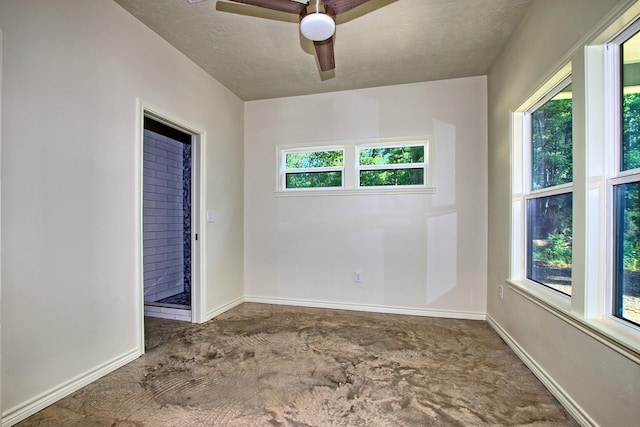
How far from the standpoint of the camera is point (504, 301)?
2846 millimetres

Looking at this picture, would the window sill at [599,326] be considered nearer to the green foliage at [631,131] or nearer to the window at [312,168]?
the green foliage at [631,131]

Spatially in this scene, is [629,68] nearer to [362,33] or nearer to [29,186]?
[362,33]

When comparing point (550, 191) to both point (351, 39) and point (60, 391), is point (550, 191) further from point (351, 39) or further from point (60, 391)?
point (60, 391)

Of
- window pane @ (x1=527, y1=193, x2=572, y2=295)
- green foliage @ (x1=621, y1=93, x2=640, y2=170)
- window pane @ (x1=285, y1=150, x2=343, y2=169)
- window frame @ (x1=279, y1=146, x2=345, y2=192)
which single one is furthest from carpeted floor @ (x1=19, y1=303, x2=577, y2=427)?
window pane @ (x1=285, y1=150, x2=343, y2=169)

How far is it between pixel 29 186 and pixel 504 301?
3.76m

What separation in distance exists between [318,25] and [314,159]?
92.4 inches

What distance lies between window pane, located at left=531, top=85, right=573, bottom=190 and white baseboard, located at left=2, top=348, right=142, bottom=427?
3.47 metres

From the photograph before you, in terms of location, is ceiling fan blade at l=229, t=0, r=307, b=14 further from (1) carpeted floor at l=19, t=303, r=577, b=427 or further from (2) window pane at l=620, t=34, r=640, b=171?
(1) carpeted floor at l=19, t=303, r=577, b=427

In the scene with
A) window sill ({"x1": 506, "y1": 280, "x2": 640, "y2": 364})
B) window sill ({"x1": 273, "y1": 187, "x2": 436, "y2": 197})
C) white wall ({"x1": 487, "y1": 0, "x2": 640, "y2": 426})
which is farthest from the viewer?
window sill ({"x1": 273, "y1": 187, "x2": 436, "y2": 197})

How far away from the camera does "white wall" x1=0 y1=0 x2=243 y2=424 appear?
167 cm

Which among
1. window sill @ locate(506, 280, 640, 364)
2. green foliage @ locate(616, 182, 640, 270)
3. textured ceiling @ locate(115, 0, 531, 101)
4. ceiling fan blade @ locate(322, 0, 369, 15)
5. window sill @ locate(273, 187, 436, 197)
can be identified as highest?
textured ceiling @ locate(115, 0, 531, 101)

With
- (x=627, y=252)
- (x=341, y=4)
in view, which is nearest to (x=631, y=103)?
(x=627, y=252)

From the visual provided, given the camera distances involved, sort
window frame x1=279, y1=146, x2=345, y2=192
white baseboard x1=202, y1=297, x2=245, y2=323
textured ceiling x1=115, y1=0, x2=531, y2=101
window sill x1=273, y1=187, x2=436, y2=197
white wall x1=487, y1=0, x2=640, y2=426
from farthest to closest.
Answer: window frame x1=279, y1=146, x2=345, y2=192 < window sill x1=273, y1=187, x2=436, y2=197 < white baseboard x1=202, y1=297, x2=245, y2=323 < textured ceiling x1=115, y1=0, x2=531, y2=101 < white wall x1=487, y1=0, x2=640, y2=426

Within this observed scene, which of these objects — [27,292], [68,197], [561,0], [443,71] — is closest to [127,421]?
[27,292]
